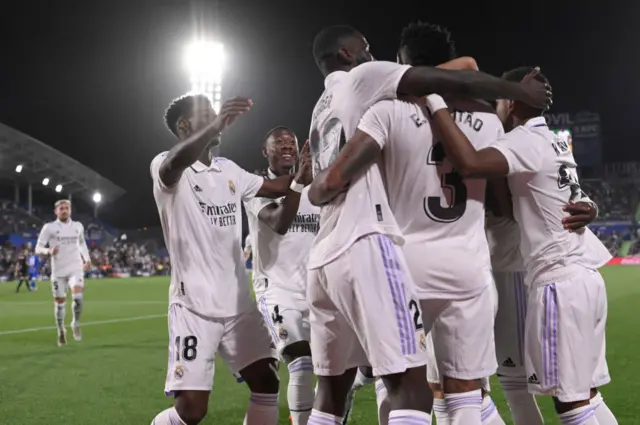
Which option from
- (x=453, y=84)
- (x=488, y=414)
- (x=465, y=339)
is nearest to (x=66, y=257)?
(x=488, y=414)

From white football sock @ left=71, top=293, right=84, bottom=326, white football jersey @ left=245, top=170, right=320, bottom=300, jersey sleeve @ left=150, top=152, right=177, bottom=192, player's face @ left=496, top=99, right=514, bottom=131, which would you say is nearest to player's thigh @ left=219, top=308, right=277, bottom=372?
jersey sleeve @ left=150, top=152, right=177, bottom=192

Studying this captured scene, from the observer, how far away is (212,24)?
26781 mm

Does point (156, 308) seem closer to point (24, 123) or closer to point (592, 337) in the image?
point (592, 337)

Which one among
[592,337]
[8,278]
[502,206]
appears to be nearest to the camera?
[592,337]

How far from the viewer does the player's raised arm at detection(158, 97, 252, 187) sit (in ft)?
13.2

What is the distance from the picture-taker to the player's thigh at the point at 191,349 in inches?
167

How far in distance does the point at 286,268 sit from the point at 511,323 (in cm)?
210

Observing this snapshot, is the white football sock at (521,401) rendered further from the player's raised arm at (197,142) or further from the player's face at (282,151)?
the player's face at (282,151)

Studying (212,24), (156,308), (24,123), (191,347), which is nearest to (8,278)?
(24,123)

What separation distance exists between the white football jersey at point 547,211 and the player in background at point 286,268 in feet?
5.51

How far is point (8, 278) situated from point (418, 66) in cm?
4107

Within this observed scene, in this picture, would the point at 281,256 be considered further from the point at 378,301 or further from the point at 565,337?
the point at 378,301

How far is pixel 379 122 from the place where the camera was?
3.11 m

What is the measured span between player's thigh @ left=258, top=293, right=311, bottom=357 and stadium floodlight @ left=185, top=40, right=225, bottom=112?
1875cm
